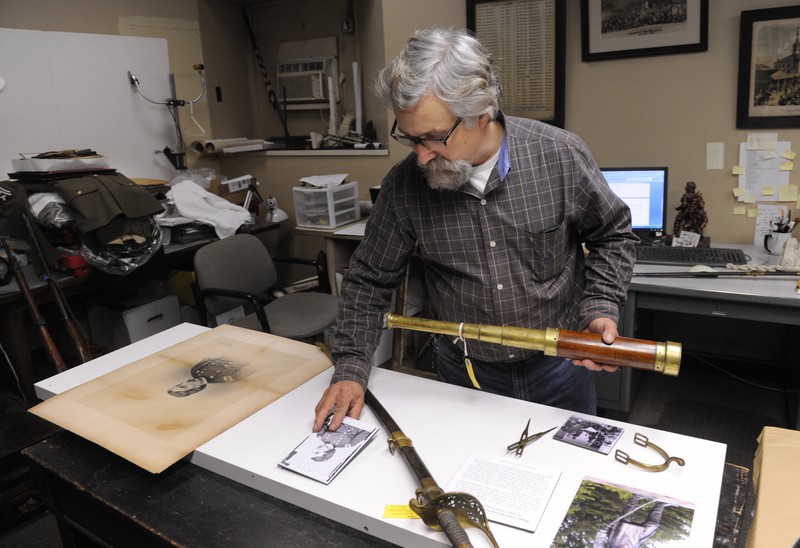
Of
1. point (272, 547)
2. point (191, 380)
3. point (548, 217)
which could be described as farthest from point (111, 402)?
point (548, 217)

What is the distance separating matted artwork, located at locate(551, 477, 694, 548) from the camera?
2.60 ft

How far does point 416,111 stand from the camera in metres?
1.12

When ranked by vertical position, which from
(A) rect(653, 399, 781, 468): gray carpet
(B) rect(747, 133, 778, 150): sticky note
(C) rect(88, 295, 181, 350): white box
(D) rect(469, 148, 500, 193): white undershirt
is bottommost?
(A) rect(653, 399, 781, 468): gray carpet

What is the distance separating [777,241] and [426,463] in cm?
212

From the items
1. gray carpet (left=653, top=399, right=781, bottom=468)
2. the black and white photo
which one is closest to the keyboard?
gray carpet (left=653, top=399, right=781, bottom=468)

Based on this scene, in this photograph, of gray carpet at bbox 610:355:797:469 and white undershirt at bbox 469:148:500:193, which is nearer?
white undershirt at bbox 469:148:500:193

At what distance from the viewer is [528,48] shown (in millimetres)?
2895

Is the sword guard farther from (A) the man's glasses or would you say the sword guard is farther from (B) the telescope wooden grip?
(A) the man's glasses

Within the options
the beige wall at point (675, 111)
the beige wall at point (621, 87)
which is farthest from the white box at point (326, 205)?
the beige wall at point (675, 111)

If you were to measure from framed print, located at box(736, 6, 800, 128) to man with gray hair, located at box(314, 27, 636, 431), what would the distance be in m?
1.67

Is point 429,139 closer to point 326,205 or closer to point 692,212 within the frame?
point 692,212

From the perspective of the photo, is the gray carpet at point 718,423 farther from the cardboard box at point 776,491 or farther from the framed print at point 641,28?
the framed print at point 641,28

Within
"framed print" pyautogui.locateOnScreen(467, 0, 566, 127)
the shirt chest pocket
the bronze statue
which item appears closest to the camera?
the shirt chest pocket

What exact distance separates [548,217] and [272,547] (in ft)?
2.79
